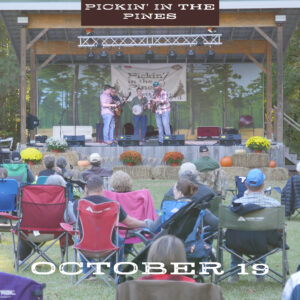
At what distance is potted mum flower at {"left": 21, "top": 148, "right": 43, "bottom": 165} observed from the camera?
16.7 metres

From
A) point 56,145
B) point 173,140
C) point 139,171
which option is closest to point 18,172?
point 139,171

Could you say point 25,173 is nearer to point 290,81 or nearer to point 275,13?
point 275,13

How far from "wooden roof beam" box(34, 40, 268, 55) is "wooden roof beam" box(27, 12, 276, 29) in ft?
11.0

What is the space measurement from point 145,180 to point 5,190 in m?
8.11

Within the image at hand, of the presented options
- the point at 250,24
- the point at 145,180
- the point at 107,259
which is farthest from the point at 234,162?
the point at 107,259

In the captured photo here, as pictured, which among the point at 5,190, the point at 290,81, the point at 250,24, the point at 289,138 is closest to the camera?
the point at 5,190

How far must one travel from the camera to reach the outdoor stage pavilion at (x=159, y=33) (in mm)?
18438

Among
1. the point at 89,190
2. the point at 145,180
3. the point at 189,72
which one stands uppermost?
the point at 189,72

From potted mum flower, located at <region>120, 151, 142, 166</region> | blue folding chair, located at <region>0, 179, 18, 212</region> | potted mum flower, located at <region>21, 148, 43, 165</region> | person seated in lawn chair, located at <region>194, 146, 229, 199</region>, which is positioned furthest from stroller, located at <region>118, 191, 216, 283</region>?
potted mum flower, located at <region>120, 151, 142, 166</region>

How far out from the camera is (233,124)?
24.4m

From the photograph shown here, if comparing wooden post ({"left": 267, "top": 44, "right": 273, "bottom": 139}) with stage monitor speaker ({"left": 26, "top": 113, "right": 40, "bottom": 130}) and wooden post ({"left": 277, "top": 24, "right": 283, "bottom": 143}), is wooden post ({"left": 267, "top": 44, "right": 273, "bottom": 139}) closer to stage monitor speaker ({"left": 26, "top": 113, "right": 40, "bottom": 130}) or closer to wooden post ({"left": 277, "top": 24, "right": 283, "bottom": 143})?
wooden post ({"left": 277, "top": 24, "right": 283, "bottom": 143})

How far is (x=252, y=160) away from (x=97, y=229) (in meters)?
11.5

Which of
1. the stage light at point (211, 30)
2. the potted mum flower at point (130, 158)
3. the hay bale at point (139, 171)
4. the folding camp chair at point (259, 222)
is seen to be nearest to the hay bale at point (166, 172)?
the hay bale at point (139, 171)

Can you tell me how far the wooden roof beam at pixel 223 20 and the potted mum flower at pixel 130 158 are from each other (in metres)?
3.43
